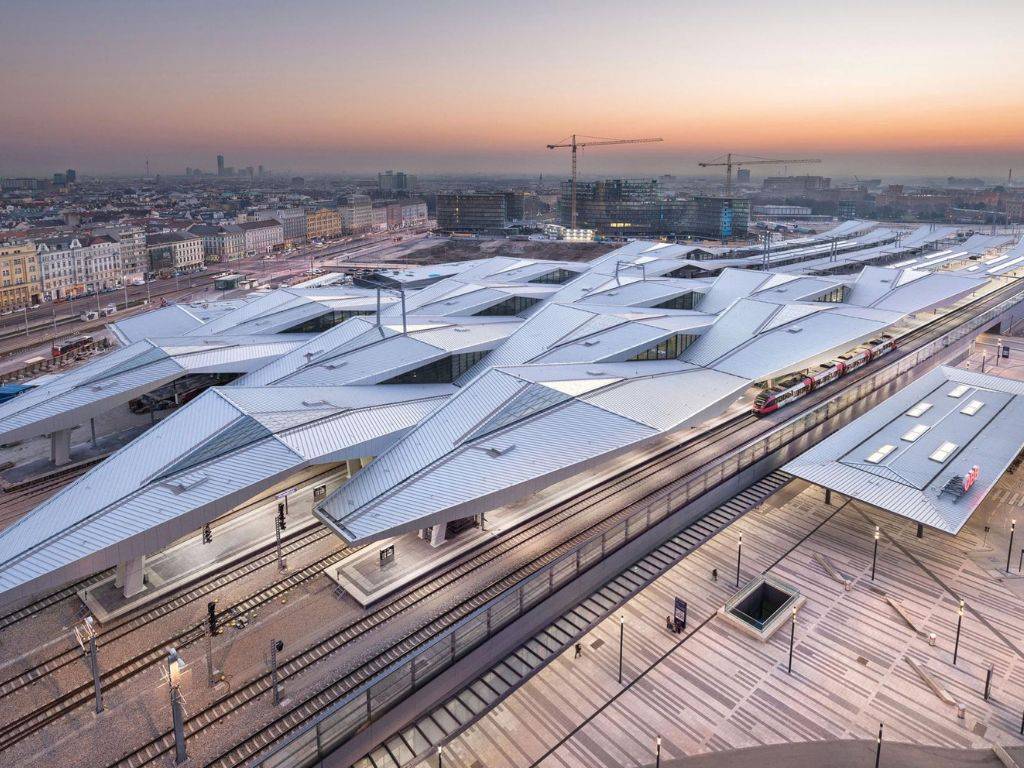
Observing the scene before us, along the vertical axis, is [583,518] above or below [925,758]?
above

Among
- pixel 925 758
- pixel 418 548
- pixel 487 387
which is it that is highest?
pixel 487 387

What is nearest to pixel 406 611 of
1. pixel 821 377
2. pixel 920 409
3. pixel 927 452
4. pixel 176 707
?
pixel 176 707

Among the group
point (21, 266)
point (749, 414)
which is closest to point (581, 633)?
point (749, 414)

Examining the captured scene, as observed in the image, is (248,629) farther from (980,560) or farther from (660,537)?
(980,560)

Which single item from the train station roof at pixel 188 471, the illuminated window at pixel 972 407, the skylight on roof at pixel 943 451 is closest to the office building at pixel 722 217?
the illuminated window at pixel 972 407

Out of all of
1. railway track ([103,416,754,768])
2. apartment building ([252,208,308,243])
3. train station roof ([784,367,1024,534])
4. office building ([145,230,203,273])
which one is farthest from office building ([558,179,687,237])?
railway track ([103,416,754,768])
